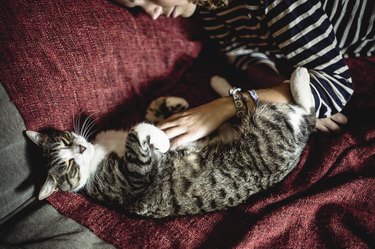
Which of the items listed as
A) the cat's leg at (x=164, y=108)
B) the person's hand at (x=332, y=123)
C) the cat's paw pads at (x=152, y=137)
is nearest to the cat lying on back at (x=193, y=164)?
the cat's paw pads at (x=152, y=137)

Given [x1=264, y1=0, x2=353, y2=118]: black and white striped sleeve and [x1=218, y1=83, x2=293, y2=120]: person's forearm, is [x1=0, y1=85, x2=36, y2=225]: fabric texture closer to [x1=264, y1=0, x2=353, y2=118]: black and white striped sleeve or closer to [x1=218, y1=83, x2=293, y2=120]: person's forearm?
[x1=218, y1=83, x2=293, y2=120]: person's forearm

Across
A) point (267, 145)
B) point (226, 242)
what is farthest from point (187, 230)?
point (267, 145)

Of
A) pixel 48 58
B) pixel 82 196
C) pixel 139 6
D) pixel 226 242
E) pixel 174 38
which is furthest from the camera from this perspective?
pixel 174 38

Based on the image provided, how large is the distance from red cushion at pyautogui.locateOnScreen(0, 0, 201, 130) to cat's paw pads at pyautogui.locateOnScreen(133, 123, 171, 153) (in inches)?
10.9

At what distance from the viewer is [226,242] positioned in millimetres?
1008

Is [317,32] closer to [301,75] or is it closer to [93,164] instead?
[301,75]

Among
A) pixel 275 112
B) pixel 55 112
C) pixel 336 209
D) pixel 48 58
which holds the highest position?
pixel 48 58

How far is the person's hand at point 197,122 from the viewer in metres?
1.22

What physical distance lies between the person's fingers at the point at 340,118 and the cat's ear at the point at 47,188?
114 centimetres

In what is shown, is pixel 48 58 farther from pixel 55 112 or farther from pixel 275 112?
pixel 275 112

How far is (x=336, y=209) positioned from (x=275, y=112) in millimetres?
403

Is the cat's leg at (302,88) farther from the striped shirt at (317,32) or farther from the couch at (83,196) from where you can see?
the couch at (83,196)

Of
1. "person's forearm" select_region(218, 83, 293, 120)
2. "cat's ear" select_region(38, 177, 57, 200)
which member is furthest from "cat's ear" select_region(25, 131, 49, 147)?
"person's forearm" select_region(218, 83, 293, 120)

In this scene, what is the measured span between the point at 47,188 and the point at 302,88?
100cm
